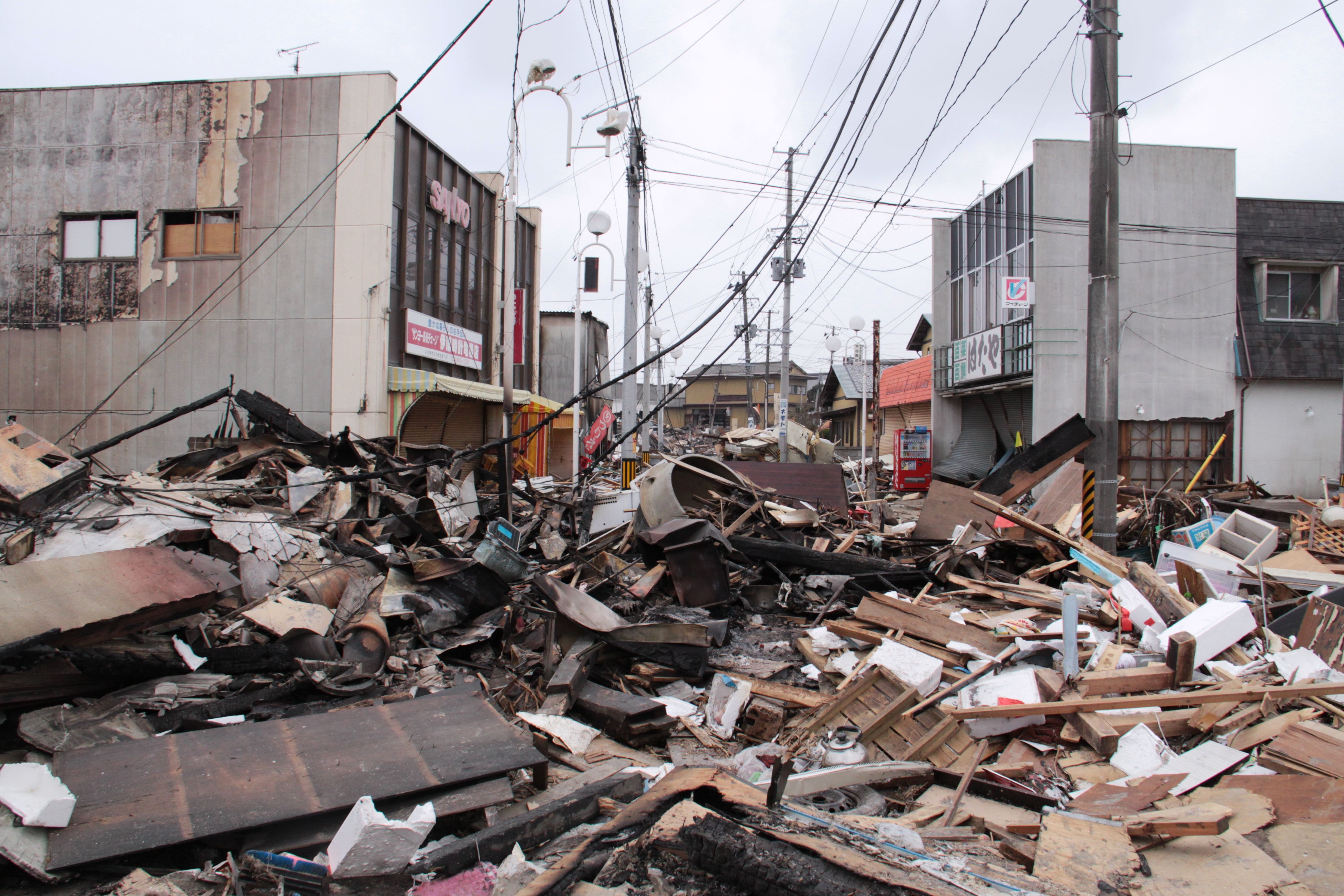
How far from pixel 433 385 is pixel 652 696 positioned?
13.1 m

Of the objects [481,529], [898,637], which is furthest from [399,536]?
[898,637]

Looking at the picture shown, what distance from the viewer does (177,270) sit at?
669 inches

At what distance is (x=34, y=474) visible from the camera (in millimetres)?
7383

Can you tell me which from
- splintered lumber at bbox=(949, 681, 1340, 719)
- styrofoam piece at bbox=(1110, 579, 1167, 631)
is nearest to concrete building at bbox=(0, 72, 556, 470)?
styrofoam piece at bbox=(1110, 579, 1167, 631)

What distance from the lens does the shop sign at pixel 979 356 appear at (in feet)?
63.4

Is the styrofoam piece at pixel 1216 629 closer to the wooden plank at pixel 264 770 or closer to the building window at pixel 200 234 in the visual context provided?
the wooden plank at pixel 264 770

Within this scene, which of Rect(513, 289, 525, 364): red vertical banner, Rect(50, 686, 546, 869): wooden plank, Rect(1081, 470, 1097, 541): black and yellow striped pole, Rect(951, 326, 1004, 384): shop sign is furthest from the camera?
Rect(513, 289, 525, 364): red vertical banner

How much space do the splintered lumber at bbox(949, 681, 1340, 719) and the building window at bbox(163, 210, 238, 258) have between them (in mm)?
18534

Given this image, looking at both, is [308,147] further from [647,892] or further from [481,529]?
[647,892]

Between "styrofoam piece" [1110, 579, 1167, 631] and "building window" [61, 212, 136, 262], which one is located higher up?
→ "building window" [61, 212, 136, 262]

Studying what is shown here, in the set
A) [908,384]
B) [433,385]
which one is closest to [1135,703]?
[433,385]

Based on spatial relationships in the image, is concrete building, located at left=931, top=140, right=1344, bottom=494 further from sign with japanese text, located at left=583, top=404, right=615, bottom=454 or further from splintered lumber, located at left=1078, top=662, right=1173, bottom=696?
splintered lumber, located at left=1078, top=662, right=1173, bottom=696

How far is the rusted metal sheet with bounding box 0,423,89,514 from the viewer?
7.02 metres

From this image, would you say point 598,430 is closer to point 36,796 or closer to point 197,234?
point 36,796
